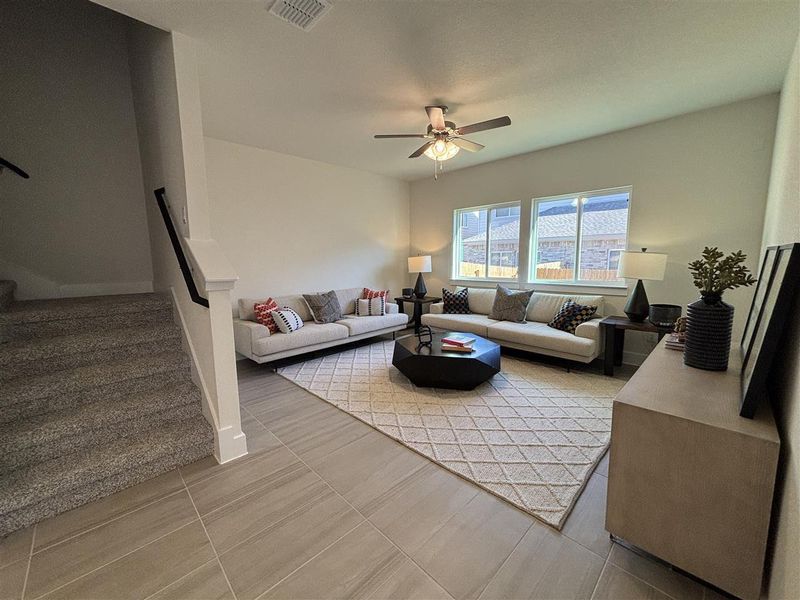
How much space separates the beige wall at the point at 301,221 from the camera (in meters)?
4.08

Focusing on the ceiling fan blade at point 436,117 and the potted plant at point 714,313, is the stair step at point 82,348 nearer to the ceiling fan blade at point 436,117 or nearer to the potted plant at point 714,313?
the ceiling fan blade at point 436,117

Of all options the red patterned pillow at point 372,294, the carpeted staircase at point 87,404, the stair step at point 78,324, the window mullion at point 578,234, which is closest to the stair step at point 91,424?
the carpeted staircase at point 87,404

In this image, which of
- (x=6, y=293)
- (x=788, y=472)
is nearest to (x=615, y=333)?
(x=788, y=472)

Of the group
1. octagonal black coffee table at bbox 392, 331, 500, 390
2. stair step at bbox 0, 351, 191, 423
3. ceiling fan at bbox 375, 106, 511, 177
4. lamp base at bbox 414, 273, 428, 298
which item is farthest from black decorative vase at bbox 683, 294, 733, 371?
lamp base at bbox 414, 273, 428, 298

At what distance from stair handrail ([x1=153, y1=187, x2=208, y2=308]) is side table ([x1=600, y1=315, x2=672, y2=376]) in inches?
147

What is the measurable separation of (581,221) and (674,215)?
95cm

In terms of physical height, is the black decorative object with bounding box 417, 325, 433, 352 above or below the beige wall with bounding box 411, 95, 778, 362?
below

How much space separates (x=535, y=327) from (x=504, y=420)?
174 centimetres

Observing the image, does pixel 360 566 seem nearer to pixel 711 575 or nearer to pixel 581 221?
pixel 711 575

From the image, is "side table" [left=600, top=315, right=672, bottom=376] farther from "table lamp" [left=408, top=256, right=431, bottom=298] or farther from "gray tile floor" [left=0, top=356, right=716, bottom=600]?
"table lamp" [left=408, top=256, right=431, bottom=298]

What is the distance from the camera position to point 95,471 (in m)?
1.79

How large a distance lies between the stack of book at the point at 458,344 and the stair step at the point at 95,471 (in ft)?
6.97

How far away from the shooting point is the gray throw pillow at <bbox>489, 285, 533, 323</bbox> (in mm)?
4297

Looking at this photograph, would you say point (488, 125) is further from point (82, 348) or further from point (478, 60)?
point (82, 348)
